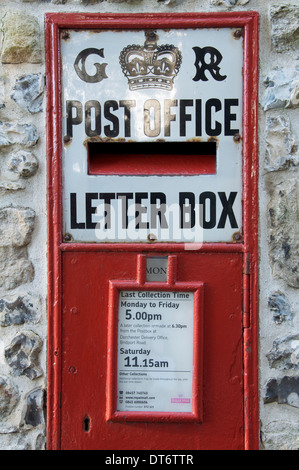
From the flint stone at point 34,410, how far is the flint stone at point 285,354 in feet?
2.33

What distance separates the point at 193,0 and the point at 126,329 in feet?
3.39

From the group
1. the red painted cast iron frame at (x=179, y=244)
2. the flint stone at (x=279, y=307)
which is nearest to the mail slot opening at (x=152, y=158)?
the red painted cast iron frame at (x=179, y=244)

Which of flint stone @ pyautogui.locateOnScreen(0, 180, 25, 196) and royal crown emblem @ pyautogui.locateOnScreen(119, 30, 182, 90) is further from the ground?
royal crown emblem @ pyautogui.locateOnScreen(119, 30, 182, 90)

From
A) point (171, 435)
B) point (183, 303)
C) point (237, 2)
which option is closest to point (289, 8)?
point (237, 2)

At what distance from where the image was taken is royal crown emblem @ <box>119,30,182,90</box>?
4.99 ft

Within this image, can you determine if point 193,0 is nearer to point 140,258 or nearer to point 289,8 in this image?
point 289,8

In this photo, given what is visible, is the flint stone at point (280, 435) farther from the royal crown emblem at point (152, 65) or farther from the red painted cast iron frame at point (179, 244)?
the royal crown emblem at point (152, 65)

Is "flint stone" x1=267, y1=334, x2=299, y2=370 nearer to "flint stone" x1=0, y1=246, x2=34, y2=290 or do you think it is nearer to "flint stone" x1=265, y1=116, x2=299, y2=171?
"flint stone" x1=265, y1=116, x2=299, y2=171

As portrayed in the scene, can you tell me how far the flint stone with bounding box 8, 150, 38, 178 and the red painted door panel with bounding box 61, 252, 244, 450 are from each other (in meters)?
0.29

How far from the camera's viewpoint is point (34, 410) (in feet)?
5.02

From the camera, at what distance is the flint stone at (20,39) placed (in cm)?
154

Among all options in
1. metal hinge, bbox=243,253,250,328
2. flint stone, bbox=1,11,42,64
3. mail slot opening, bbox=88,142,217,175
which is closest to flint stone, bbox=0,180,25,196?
mail slot opening, bbox=88,142,217,175

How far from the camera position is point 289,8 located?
1.53 metres

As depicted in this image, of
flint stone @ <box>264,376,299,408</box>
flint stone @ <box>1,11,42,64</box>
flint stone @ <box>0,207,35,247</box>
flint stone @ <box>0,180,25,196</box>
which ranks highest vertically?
flint stone @ <box>1,11,42,64</box>
